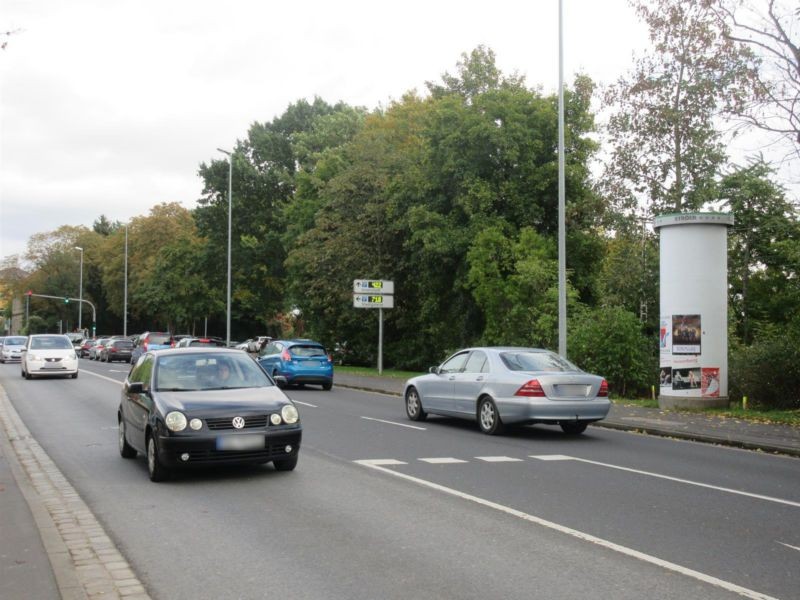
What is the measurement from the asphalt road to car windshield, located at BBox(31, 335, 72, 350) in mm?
18993

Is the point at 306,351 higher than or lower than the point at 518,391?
higher

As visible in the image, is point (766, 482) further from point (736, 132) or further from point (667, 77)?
point (667, 77)

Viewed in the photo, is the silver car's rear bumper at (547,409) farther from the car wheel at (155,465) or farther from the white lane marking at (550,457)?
the car wheel at (155,465)

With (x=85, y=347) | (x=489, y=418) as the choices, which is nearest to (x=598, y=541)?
(x=489, y=418)

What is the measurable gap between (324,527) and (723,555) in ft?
10.5

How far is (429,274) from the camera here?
3775 centimetres

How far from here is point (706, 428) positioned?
15.4 metres

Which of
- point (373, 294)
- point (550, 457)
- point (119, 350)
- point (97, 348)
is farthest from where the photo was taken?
point (97, 348)

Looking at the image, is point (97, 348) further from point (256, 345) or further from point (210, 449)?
point (210, 449)

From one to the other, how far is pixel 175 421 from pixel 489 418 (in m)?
6.71

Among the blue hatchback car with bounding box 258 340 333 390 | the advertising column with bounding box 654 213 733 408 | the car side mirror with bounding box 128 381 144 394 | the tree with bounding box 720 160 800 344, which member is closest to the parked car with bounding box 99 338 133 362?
the blue hatchback car with bounding box 258 340 333 390

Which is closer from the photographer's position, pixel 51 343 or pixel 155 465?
pixel 155 465

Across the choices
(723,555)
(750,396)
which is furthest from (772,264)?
(723,555)

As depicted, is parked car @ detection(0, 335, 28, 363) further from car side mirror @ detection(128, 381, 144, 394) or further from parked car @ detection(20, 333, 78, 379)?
car side mirror @ detection(128, 381, 144, 394)
